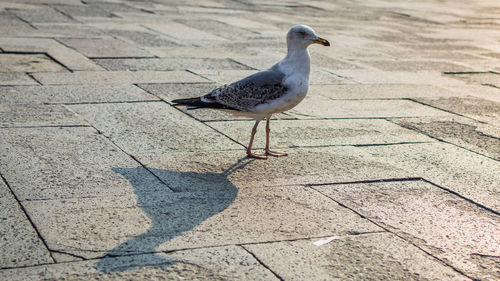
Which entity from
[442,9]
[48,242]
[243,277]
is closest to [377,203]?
[243,277]

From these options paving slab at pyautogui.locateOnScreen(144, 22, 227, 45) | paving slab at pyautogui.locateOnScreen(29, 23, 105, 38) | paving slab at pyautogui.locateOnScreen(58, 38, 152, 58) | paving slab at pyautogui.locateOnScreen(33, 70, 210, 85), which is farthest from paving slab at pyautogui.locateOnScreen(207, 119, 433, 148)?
paving slab at pyautogui.locateOnScreen(29, 23, 105, 38)

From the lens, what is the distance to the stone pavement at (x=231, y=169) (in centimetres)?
432

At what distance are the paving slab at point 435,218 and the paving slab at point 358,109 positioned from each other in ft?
7.80

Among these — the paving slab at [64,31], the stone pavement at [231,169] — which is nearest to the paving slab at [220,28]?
the stone pavement at [231,169]

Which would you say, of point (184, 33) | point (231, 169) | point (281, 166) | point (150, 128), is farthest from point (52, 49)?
point (281, 166)

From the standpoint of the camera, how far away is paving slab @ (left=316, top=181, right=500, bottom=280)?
4.55 metres

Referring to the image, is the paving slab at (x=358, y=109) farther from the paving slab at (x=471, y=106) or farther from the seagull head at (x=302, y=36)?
the seagull head at (x=302, y=36)

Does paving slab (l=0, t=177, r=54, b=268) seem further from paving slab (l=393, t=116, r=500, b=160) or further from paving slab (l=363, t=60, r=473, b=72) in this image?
paving slab (l=363, t=60, r=473, b=72)

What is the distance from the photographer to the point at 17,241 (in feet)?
14.0

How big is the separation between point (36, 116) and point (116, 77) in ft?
7.63

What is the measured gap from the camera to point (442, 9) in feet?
72.4

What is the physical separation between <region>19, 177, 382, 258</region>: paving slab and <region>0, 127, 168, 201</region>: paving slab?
19 centimetres

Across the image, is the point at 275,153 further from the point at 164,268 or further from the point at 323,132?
the point at 164,268

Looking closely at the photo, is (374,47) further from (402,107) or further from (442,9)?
(442,9)
